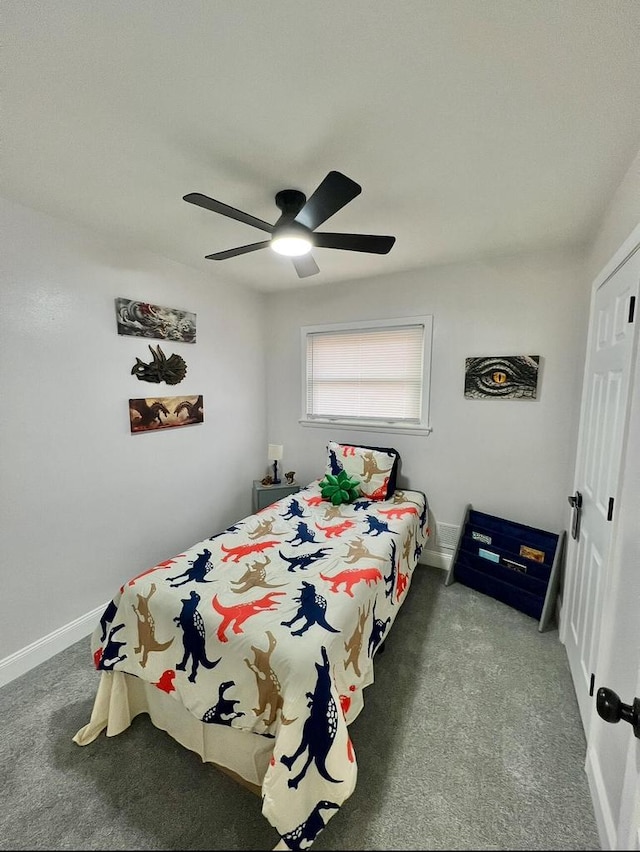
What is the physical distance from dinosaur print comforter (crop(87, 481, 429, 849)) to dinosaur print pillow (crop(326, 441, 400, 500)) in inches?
27.6

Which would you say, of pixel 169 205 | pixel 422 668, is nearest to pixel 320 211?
pixel 169 205

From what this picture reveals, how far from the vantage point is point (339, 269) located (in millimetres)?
2826

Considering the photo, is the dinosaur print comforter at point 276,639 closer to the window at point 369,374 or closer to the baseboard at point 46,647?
the baseboard at point 46,647

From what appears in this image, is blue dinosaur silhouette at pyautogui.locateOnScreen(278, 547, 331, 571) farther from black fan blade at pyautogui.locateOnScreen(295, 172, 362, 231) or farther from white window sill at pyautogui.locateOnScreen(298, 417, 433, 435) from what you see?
black fan blade at pyautogui.locateOnScreen(295, 172, 362, 231)

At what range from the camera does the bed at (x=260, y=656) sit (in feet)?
3.53

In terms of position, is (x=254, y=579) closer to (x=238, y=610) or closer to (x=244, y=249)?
(x=238, y=610)

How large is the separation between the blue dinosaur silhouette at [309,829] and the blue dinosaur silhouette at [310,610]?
51 cm

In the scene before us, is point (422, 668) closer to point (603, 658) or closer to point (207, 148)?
point (603, 658)

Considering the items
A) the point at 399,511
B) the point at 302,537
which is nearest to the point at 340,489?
the point at 399,511

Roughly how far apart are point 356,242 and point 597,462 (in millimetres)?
1559

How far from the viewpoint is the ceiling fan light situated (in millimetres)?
1630

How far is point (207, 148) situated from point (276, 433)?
2.61 meters

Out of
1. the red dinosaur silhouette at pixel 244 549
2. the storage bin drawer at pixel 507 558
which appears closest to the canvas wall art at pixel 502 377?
the storage bin drawer at pixel 507 558

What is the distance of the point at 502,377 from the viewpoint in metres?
2.60
